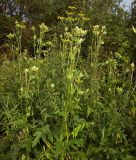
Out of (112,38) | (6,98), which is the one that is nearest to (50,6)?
(112,38)

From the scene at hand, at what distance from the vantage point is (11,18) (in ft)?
46.7

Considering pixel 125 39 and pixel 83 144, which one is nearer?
pixel 83 144

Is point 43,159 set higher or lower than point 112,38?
lower

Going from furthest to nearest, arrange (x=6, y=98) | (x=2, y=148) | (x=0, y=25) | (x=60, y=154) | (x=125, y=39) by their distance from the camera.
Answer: (x=0, y=25), (x=125, y=39), (x=6, y=98), (x=2, y=148), (x=60, y=154)

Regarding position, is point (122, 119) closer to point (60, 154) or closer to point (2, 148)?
point (60, 154)

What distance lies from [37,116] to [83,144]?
1.98 ft

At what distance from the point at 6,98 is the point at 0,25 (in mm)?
9022

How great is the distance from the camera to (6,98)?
17.3ft

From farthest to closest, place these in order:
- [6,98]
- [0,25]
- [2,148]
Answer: [0,25]
[6,98]
[2,148]

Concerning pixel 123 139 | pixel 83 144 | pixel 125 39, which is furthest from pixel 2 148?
pixel 125 39

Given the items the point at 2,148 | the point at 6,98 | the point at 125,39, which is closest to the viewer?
the point at 2,148

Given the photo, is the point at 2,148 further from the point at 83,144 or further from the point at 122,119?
the point at 122,119

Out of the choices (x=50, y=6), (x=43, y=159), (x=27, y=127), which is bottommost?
(x=43, y=159)

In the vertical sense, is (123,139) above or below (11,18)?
below
